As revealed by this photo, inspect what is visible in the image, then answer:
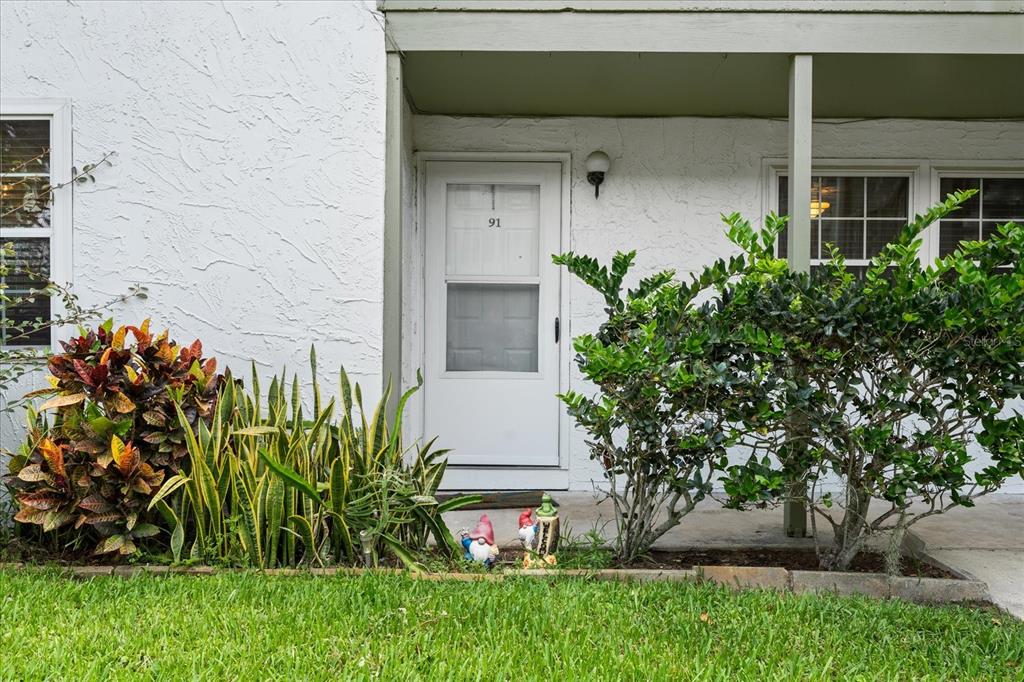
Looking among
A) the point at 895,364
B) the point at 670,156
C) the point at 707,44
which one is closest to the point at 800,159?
the point at 707,44

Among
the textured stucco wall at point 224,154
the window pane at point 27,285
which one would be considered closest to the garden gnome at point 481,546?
the textured stucco wall at point 224,154

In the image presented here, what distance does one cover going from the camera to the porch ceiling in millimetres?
4469

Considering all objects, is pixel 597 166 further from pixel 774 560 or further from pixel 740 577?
pixel 740 577

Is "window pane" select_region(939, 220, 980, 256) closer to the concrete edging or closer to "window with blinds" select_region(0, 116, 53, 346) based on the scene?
the concrete edging

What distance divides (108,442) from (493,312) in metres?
2.84

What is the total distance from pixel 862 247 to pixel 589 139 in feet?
7.04

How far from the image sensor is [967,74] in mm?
4676

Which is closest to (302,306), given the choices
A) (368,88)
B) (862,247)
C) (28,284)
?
(368,88)

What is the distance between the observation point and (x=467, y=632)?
2.78m

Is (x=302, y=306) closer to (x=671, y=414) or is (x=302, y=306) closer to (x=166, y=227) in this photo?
(x=166, y=227)

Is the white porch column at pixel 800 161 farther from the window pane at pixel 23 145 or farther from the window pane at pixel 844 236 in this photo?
the window pane at pixel 23 145

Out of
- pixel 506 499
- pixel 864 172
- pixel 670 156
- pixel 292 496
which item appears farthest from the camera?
pixel 864 172

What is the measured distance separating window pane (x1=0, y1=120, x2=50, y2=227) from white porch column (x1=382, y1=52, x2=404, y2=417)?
193 cm

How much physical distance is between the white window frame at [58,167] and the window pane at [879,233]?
526 cm
